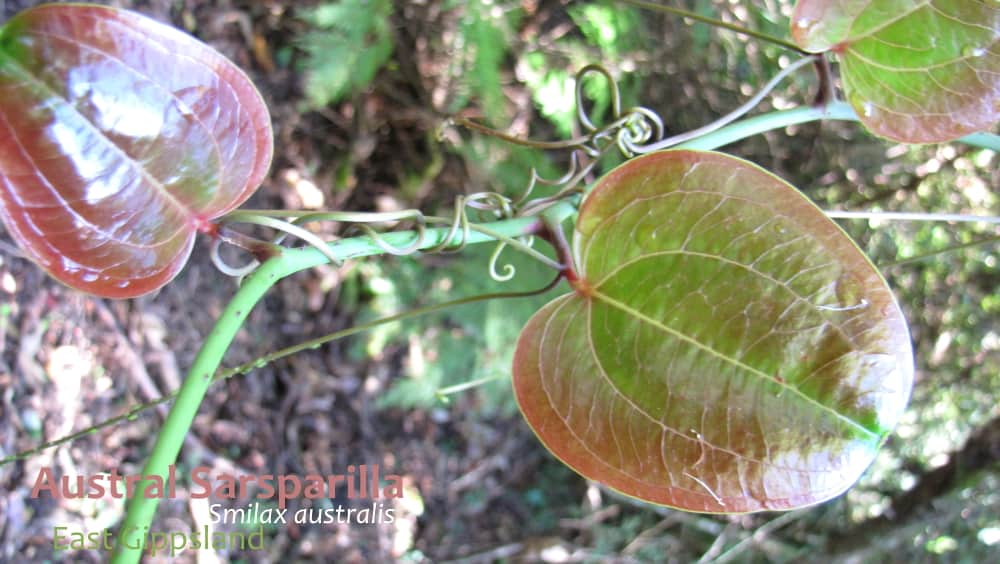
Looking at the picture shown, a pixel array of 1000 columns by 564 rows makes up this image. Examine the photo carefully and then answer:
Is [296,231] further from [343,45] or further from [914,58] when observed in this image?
[343,45]

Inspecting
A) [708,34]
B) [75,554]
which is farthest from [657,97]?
[75,554]

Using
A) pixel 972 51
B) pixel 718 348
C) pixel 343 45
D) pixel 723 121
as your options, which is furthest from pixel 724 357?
pixel 343 45

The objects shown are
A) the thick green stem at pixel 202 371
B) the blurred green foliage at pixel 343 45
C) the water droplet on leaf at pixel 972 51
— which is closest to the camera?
the thick green stem at pixel 202 371

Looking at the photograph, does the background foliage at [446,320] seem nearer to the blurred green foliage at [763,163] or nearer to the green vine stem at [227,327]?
the blurred green foliage at [763,163]

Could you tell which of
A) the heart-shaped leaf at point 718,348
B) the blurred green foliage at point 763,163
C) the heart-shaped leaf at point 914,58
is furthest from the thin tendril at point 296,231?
the blurred green foliage at point 763,163

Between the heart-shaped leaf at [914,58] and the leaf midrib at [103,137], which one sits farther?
the heart-shaped leaf at [914,58]

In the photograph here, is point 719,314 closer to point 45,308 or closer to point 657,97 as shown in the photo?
point 657,97

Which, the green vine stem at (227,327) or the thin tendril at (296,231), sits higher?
the thin tendril at (296,231)
